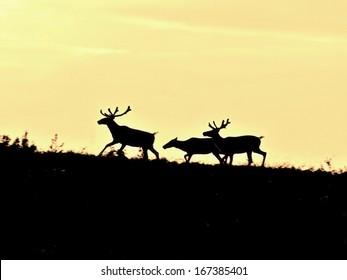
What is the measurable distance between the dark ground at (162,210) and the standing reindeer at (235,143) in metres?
8.49

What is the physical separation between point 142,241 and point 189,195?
11.7 feet

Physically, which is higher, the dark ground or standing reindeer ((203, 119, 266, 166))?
standing reindeer ((203, 119, 266, 166))

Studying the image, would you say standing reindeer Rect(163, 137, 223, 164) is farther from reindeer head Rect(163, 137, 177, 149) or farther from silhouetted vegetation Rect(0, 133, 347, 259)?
silhouetted vegetation Rect(0, 133, 347, 259)

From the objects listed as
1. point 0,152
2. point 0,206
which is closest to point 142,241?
point 0,206

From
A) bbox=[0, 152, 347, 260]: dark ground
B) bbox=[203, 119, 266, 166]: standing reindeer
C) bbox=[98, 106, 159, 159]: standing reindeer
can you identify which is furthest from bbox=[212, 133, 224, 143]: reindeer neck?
bbox=[0, 152, 347, 260]: dark ground

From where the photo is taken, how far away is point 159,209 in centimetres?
2466

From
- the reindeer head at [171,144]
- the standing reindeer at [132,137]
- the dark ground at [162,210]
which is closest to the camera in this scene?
the dark ground at [162,210]

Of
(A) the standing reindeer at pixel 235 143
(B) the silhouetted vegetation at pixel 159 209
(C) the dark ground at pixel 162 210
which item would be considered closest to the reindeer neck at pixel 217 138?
(A) the standing reindeer at pixel 235 143

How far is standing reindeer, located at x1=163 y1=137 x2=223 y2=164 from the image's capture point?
3944cm

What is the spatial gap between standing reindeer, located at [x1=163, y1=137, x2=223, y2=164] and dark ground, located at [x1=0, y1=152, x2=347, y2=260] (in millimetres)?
9642

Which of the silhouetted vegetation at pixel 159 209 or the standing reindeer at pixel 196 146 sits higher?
the standing reindeer at pixel 196 146

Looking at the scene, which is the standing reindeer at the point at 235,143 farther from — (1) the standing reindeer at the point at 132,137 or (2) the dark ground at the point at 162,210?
(2) the dark ground at the point at 162,210

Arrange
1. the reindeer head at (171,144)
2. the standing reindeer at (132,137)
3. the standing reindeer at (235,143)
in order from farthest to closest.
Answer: the reindeer head at (171,144) → the standing reindeer at (235,143) → the standing reindeer at (132,137)

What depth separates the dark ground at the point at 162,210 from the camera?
875 inches
